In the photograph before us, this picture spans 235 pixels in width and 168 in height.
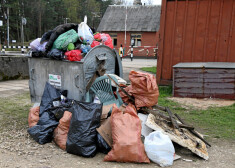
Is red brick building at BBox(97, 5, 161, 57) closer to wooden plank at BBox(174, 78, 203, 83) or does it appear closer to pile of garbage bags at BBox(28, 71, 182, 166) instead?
wooden plank at BBox(174, 78, 203, 83)

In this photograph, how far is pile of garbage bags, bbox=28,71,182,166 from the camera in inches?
115

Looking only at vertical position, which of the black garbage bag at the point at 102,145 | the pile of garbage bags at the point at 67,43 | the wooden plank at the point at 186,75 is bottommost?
the black garbage bag at the point at 102,145

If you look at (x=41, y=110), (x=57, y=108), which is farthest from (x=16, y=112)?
(x=57, y=108)

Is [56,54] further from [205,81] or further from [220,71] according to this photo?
[220,71]

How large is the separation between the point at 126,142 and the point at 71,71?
179cm

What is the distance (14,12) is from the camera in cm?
4091

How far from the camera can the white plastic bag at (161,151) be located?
9.55 ft

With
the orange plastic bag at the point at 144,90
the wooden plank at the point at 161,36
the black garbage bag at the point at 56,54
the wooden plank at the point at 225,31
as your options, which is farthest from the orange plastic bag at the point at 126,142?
the wooden plank at the point at 225,31

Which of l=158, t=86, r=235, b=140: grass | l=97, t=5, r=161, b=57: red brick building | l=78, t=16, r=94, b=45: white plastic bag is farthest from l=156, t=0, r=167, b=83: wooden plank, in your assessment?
l=97, t=5, r=161, b=57: red brick building

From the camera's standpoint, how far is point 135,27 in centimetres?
2819

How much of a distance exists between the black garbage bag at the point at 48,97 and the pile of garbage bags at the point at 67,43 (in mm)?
567

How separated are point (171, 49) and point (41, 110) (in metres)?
5.08

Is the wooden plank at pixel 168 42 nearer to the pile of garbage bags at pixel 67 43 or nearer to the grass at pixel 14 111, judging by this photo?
the pile of garbage bags at pixel 67 43

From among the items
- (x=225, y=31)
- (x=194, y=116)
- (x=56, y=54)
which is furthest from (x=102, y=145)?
(x=225, y=31)
